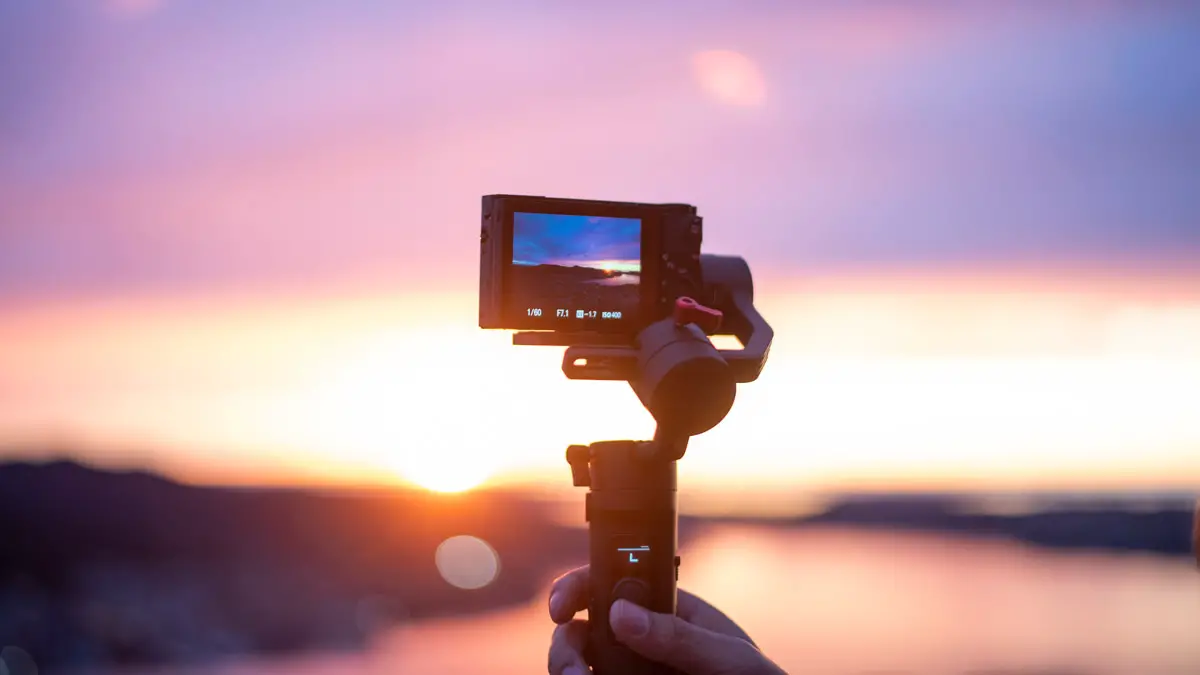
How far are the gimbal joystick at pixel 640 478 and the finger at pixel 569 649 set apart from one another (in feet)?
0.16

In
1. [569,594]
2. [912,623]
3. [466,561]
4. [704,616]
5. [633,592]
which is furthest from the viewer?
[466,561]

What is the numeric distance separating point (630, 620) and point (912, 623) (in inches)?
1964

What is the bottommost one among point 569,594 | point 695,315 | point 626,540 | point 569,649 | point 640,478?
point 569,649

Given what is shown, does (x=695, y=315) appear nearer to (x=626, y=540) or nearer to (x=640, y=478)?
(x=640, y=478)

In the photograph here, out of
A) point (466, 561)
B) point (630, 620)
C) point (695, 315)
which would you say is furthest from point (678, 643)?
point (466, 561)

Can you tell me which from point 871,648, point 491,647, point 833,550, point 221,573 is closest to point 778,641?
point 871,648

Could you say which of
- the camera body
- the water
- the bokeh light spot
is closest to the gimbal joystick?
the camera body

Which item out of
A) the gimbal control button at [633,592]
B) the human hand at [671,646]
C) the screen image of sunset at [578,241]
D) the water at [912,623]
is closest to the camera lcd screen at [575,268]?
the screen image of sunset at [578,241]

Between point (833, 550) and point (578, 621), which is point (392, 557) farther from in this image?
point (578, 621)

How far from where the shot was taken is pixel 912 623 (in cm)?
4975

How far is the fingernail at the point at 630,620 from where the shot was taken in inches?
119

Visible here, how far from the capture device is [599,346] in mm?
3297

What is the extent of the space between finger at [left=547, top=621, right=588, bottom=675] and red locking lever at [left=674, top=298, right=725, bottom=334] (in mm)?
971

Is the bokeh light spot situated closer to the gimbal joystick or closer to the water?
the water
